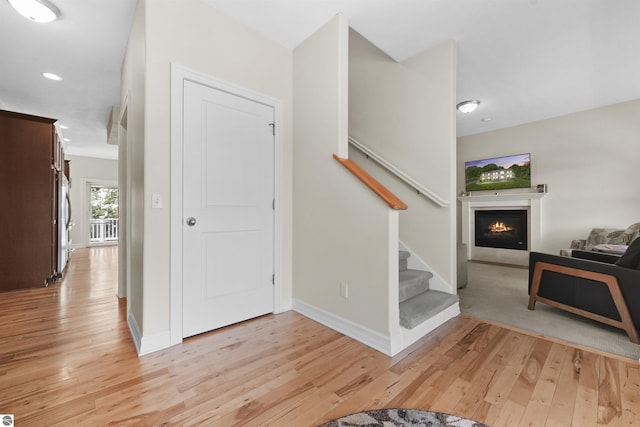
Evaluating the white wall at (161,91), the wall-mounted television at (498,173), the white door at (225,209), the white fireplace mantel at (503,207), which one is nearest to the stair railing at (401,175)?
the white door at (225,209)

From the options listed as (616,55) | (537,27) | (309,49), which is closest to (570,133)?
(616,55)

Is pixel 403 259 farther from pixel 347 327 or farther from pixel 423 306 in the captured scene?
pixel 347 327

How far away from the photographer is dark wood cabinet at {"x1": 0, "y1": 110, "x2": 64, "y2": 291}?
329 centimetres

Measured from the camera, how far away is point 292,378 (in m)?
1.56

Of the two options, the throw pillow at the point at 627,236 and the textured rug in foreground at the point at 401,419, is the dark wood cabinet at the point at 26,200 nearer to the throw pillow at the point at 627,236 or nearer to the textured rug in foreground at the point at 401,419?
the textured rug in foreground at the point at 401,419

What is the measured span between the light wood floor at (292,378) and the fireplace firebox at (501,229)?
360 cm

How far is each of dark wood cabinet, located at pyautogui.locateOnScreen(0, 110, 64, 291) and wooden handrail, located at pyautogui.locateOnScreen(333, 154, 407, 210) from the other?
3983 millimetres

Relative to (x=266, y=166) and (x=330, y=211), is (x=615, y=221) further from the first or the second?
(x=266, y=166)

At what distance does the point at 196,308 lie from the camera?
2.05 meters

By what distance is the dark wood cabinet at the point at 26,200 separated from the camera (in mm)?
3287

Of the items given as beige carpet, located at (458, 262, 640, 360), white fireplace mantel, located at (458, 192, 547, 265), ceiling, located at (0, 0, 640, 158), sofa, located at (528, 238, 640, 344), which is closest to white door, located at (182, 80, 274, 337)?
ceiling, located at (0, 0, 640, 158)

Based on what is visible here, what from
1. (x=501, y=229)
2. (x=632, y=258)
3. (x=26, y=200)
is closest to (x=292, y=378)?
(x=632, y=258)

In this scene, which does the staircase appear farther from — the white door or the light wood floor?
the white door

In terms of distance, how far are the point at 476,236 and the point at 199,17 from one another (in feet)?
19.0
